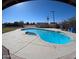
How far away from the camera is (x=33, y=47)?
223 centimetres

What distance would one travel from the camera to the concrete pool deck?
7.11ft

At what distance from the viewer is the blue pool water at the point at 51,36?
7.33ft

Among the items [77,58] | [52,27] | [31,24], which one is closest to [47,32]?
[52,27]

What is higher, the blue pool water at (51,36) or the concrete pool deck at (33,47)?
the blue pool water at (51,36)

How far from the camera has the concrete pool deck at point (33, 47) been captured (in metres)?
2.17

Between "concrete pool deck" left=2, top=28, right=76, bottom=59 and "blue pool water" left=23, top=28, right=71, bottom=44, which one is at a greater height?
"blue pool water" left=23, top=28, right=71, bottom=44

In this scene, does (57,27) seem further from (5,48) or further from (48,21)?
(5,48)

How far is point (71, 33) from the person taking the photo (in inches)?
88.1

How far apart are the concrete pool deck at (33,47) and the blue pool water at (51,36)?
6 cm

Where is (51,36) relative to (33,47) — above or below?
above

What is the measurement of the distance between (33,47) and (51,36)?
0.35 meters

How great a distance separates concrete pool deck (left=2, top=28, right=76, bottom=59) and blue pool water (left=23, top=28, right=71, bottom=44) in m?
0.06

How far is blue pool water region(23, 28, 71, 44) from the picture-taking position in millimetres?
2234

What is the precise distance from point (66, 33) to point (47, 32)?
0.32 meters
